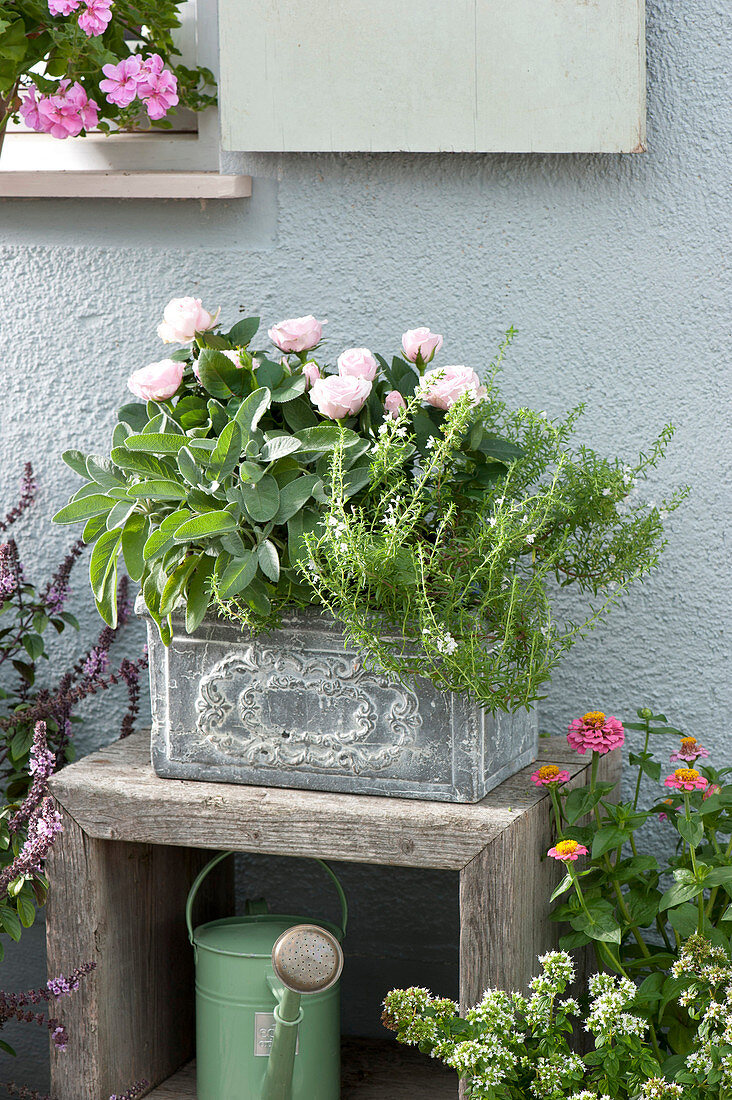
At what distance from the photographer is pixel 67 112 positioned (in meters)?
1.49

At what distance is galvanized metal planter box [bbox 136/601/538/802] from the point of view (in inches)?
44.4

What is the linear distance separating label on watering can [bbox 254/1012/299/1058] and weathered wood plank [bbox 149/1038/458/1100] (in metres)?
0.18

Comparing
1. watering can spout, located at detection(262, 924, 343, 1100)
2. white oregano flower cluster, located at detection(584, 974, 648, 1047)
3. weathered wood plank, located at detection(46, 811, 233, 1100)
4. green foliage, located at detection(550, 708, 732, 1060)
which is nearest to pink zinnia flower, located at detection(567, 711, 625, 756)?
green foliage, located at detection(550, 708, 732, 1060)

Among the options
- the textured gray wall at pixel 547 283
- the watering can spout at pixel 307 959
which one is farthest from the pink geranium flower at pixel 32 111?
the watering can spout at pixel 307 959

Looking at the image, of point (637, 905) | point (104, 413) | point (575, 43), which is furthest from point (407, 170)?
point (637, 905)

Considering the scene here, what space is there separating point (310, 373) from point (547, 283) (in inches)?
18.0

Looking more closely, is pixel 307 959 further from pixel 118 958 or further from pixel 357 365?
pixel 357 365

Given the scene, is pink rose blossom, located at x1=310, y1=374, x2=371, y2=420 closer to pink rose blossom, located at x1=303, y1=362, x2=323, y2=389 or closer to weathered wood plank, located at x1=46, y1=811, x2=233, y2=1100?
pink rose blossom, located at x1=303, y1=362, x2=323, y2=389

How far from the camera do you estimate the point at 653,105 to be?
142 cm

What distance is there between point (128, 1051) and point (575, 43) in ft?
4.44

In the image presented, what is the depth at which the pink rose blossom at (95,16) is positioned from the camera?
4.64ft

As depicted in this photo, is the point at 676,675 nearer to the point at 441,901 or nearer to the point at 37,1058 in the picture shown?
the point at 441,901

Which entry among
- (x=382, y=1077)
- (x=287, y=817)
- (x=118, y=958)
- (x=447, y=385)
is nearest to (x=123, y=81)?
(x=447, y=385)

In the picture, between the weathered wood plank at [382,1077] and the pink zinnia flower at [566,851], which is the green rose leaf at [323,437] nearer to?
the pink zinnia flower at [566,851]
